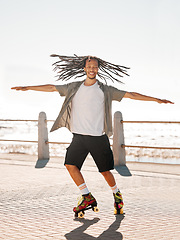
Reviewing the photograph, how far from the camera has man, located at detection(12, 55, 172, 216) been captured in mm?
6035

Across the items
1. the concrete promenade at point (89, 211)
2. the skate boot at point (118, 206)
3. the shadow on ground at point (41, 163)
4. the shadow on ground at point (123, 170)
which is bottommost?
the shadow on ground at point (41, 163)

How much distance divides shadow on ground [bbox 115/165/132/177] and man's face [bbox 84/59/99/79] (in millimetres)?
4406

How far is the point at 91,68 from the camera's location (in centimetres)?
620

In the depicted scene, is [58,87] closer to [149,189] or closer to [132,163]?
[149,189]

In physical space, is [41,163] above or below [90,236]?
below

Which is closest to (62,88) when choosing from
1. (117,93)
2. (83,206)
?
(117,93)

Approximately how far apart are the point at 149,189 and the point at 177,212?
1996 millimetres

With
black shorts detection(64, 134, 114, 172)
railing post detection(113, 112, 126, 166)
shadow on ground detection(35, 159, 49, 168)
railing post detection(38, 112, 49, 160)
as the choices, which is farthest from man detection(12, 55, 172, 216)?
railing post detection(38, 112, 49, 160)

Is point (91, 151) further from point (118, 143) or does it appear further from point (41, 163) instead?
point (41, 163)

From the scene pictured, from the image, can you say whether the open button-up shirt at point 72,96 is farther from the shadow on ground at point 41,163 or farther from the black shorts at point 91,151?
the shadow on ground at point 41,163

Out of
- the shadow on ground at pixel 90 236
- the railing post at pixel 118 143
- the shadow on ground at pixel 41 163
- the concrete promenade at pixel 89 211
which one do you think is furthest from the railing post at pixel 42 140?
the shadow on ground at pixel 90 236

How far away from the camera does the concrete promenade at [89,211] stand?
520 centimetres

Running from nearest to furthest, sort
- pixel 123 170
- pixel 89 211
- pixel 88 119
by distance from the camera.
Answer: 1. pixel 88 119
2. pixel 89 211
3. pixel 123 170

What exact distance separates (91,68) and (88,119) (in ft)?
2.22
